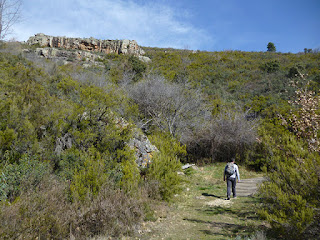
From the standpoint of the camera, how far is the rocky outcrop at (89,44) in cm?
4394

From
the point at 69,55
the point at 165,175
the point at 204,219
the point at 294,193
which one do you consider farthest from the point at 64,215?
the point at 69,55

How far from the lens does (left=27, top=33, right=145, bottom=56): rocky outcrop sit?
43.9m

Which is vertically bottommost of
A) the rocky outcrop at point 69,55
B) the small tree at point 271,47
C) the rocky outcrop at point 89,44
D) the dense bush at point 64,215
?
the dense bush at point 64,215

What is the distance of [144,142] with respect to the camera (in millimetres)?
8812

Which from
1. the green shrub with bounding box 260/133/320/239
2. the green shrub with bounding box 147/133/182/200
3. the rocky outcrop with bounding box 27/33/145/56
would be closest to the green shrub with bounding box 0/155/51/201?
the green shrub with bounding box 147/133/182/200

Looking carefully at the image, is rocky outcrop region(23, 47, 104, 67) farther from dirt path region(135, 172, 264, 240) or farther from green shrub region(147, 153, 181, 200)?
dirt path region(135, 172, 264, 240)

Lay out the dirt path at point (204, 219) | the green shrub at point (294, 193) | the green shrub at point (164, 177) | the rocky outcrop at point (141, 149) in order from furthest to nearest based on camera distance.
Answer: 1. the rocky outcrop at point (141, 149)
2. the green shrub at point (164, 177)
3. the dirt path at point (204, 219)
4. the green shrub at point (294, 193)

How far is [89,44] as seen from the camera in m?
45.5

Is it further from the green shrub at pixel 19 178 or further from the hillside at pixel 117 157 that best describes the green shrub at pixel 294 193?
the green shrub at pixel 19 178

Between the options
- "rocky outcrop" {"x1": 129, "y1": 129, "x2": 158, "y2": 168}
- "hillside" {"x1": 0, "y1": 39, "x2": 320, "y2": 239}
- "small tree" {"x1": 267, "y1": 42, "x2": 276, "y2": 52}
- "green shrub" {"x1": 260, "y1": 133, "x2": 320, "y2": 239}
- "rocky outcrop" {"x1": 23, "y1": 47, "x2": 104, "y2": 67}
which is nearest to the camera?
"green shrub" {"x1": 260, "y1": 133, "x2": 320, "y2": 239}

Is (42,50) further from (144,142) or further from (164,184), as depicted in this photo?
(164,184)

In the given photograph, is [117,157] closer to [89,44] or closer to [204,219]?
[204,219]

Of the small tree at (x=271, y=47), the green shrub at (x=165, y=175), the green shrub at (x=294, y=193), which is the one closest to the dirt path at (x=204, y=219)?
the green shrub at (x=165, y=175)

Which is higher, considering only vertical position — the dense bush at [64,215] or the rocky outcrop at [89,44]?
the rocky outcrop at [89,44]
